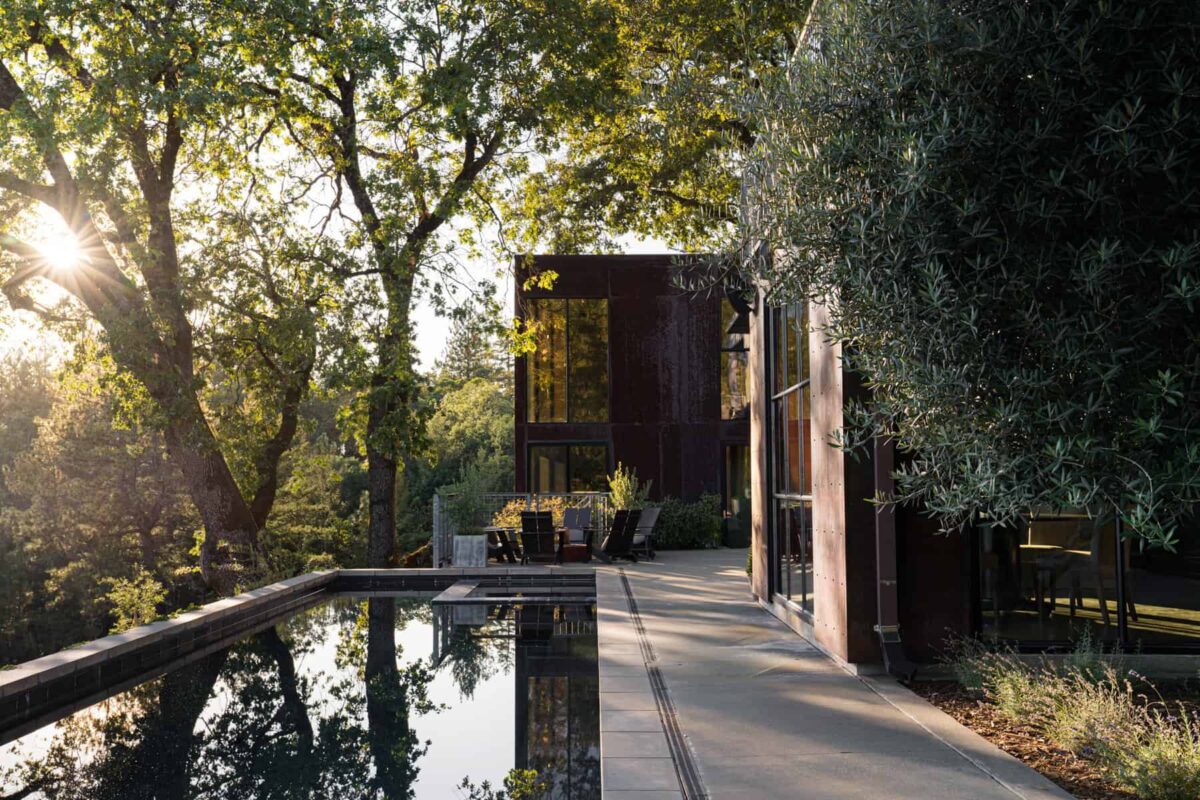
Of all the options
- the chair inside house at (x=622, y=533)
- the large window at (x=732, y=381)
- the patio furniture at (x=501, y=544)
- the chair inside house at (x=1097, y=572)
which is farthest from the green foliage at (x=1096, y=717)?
the large window at (x=732, y=381)

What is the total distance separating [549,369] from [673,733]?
1585 centimetres

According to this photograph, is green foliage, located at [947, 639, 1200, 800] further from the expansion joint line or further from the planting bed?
the expansion joint line

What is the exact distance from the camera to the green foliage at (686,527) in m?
19.4

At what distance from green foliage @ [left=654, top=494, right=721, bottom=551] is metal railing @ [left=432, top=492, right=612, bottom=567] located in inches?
68.8

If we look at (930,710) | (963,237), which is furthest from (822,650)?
(963,237)

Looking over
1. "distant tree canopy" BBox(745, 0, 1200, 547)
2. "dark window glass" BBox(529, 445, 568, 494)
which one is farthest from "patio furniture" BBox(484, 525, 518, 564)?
"distant tree canopy" BBox(745, 0, 1200, 547)

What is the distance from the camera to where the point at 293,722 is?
7.14 metres

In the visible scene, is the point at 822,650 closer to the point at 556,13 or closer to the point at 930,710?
the point at 930,710

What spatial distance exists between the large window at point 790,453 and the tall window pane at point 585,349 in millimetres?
10621

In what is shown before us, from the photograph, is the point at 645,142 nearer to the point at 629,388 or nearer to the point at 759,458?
the point at 759,458

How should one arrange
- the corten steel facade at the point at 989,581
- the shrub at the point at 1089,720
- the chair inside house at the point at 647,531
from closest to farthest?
the shrub at the point at 1089,720 → the corten steel facade at the point at 989,581 → the chair inside house at the point at 647,531

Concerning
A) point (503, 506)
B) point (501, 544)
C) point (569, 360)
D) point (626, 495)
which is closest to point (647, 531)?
point (626, 495)

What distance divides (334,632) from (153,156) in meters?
8.85

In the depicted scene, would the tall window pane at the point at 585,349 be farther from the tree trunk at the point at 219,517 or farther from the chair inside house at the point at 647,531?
the tree trunk at the point at 219,517
